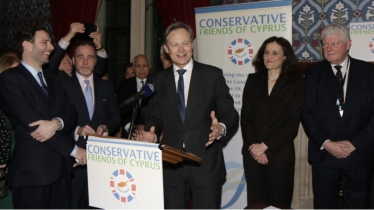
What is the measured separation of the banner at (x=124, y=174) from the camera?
1906mm

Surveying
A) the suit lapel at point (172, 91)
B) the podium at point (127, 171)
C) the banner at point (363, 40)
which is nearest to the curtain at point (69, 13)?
the suit lapel at point (172, 91)

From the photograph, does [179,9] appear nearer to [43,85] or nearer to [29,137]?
[43,85]

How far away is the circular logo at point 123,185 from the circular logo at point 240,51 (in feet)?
6.57

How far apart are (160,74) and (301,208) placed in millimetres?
2031

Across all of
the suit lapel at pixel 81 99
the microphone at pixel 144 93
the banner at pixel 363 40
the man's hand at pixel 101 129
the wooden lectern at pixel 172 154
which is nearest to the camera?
the wooden lectern at pixel 172 154

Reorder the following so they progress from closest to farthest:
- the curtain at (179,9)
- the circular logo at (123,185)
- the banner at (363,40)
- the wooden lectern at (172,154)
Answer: the wooden lectern at (172,154)
the circular logo at (123,185)
the banner at (363,40)
the curtain at (179,9)

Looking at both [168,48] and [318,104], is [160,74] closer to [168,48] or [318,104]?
[168,48]

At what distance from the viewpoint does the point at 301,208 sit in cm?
375

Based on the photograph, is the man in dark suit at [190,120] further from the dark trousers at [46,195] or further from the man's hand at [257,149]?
the dark trousers at [46,195]

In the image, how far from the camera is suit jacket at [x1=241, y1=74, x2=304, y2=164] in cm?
307

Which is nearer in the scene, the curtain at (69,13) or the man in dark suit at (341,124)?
the man in dark suit at (341,124)

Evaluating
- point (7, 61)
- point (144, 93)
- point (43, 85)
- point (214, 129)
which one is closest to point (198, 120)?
point (214, 129)

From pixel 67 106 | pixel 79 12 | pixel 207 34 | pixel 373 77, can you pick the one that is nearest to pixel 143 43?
pixel 79 12

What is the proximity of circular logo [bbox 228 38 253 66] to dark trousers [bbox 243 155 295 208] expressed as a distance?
0.95 meters
